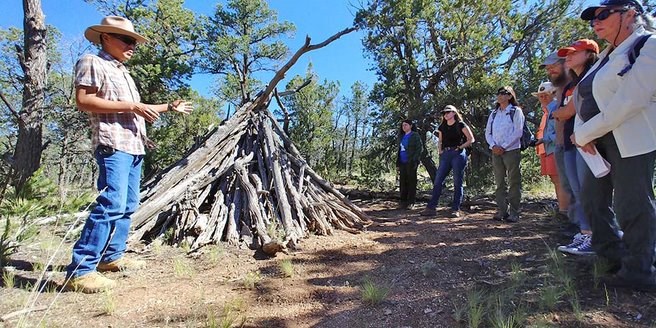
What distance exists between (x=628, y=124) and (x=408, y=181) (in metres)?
4.34

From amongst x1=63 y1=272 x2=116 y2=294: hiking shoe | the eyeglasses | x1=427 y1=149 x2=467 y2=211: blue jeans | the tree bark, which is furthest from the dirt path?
the tree bark

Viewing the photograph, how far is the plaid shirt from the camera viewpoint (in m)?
2.44

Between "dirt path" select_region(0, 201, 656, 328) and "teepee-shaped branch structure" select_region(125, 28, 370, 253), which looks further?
"teepee-shaped branch structure" select_region(125, 28, 370, 253)

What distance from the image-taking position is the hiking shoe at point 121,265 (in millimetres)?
2777

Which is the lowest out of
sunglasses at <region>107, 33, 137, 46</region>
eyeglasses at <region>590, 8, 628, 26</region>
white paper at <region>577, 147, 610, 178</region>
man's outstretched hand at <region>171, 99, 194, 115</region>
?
white paper at <region>577, 147, 610, 178</region>

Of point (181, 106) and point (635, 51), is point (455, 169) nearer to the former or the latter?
point (635, 51)

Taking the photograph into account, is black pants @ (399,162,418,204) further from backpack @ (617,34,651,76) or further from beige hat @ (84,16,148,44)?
beige hat @ (84,16,148,44)

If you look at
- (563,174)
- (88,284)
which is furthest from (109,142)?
(563,174)

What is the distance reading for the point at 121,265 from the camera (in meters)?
2.87

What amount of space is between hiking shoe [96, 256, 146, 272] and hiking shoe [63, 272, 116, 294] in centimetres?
37

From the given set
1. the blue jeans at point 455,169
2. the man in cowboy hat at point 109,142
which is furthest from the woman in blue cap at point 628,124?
the man in cowboy hat at point 109,142

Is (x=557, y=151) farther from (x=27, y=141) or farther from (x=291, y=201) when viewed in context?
(x=27, y=141)

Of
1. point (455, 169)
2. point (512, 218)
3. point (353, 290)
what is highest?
point (455, 169)

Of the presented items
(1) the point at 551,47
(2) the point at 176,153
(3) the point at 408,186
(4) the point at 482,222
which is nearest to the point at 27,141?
(3) the point at 408,186
